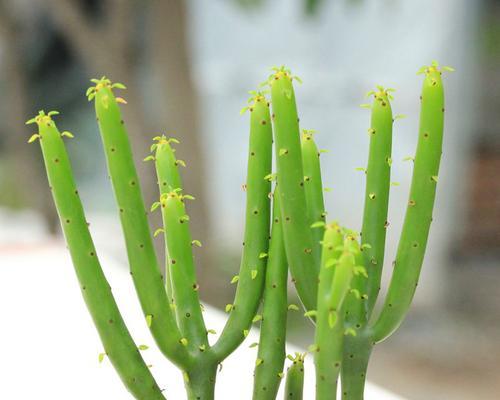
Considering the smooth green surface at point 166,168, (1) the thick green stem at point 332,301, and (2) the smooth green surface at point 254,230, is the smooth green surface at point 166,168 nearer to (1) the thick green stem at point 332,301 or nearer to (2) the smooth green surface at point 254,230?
(2) the smooth green surface at point 254,230

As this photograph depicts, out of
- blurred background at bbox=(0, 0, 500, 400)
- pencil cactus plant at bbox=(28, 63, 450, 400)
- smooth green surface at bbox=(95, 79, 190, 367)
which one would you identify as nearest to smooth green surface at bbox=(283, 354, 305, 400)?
pencil cactus plant at bbox=(28, 63, 450, 400)

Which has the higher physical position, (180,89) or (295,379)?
(180,89)

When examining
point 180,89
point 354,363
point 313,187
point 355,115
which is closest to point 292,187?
point 313,187

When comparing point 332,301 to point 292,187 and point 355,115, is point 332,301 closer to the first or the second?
point 292,187

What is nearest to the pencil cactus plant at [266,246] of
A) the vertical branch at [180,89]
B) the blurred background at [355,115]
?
the vertical branch at [180,89]

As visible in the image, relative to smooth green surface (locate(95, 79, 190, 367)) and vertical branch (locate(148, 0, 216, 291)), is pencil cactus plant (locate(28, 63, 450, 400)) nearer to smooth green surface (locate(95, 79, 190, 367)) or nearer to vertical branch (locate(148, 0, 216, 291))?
smooth green surface (locate(95, 79, 190, 367))

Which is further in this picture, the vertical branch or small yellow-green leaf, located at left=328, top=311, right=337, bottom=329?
the vertical branch

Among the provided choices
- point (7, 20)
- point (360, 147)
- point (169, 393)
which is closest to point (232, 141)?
point (360, 147)
